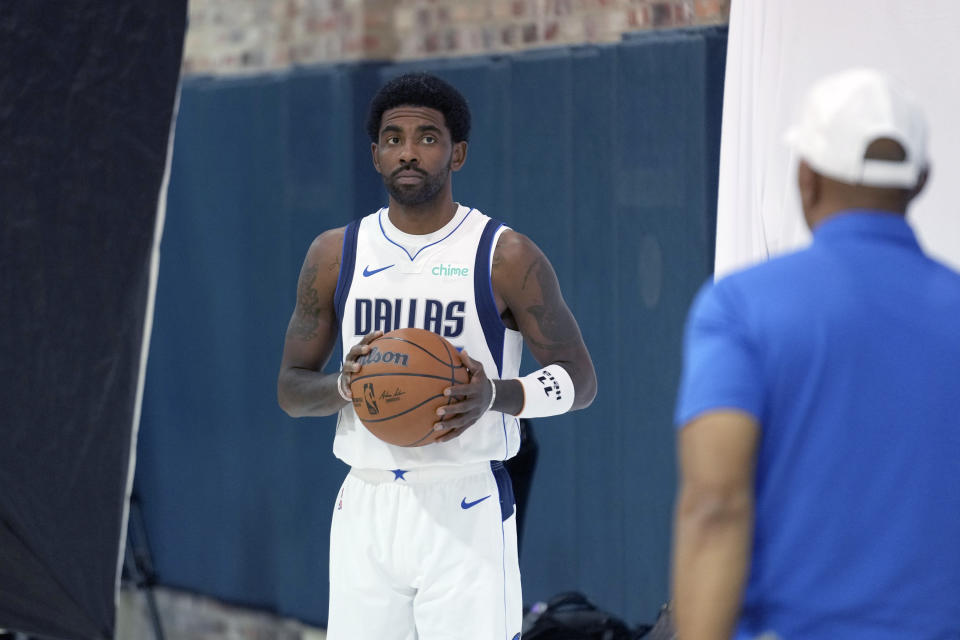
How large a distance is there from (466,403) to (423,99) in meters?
0.81

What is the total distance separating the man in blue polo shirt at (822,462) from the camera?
160 centimetres

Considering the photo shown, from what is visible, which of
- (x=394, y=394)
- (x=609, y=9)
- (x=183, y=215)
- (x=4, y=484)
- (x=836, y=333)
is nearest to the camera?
(x=836, y=333)

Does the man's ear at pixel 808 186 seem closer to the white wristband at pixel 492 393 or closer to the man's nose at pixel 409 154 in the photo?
the white wristband at pixel 492 393

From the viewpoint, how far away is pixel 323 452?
550 cm

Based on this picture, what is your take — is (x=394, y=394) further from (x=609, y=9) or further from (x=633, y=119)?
(x=609, y=9)

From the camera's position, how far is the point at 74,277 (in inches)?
156

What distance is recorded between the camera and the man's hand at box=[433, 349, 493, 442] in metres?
3.06

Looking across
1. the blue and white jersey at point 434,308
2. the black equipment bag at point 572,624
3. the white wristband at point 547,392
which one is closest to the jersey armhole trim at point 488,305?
the blue and white jersey at point 434,308

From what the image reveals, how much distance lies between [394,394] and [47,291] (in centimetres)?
138

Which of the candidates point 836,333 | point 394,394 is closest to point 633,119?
point 394,394

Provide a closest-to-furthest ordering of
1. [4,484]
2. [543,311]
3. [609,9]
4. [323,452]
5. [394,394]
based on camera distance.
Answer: [394,394]
[543,311]
[4,484]
[609,9]
[323,452]

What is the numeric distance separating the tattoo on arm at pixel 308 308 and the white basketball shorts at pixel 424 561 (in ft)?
1.37

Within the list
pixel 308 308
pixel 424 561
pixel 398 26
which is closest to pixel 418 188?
pixel 308 308

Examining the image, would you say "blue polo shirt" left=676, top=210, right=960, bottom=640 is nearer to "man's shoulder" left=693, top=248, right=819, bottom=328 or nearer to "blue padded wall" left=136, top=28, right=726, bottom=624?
"man's shoulder" left=693, top=248, right=819, bottom=328
